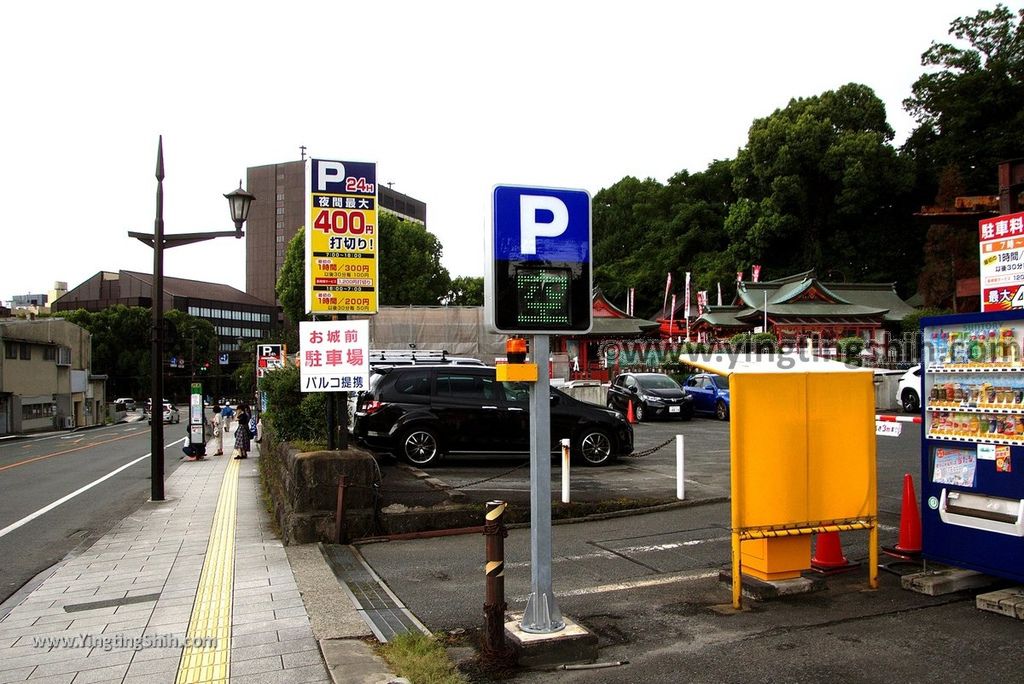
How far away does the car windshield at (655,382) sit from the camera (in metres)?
25.7

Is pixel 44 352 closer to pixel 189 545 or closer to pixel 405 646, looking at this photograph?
pixel 189 545

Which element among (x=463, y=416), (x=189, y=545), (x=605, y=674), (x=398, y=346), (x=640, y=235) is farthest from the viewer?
(x=640, y=235)

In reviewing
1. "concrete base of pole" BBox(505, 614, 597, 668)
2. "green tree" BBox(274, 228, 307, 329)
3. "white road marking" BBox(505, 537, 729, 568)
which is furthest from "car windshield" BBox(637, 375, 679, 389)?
"green tree" BBox(274, 228, 307, 329)

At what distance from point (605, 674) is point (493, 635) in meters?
0.71

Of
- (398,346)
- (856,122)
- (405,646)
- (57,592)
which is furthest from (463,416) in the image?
(856,122)

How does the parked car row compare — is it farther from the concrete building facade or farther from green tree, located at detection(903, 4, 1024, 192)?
the concrete building facade

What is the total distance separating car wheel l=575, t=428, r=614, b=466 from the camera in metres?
14.0

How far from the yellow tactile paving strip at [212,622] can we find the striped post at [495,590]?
1.62 m

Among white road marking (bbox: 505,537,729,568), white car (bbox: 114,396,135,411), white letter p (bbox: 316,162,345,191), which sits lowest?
white car (bbox: 114,396,135,411)

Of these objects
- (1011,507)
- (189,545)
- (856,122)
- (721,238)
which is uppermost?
A: (856,122)

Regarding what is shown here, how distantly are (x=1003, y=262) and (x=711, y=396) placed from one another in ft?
62.7

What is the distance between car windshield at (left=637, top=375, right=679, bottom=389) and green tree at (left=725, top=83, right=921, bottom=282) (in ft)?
90.0

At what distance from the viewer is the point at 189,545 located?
9914mm

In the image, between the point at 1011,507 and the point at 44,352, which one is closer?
the point at 1011,507
